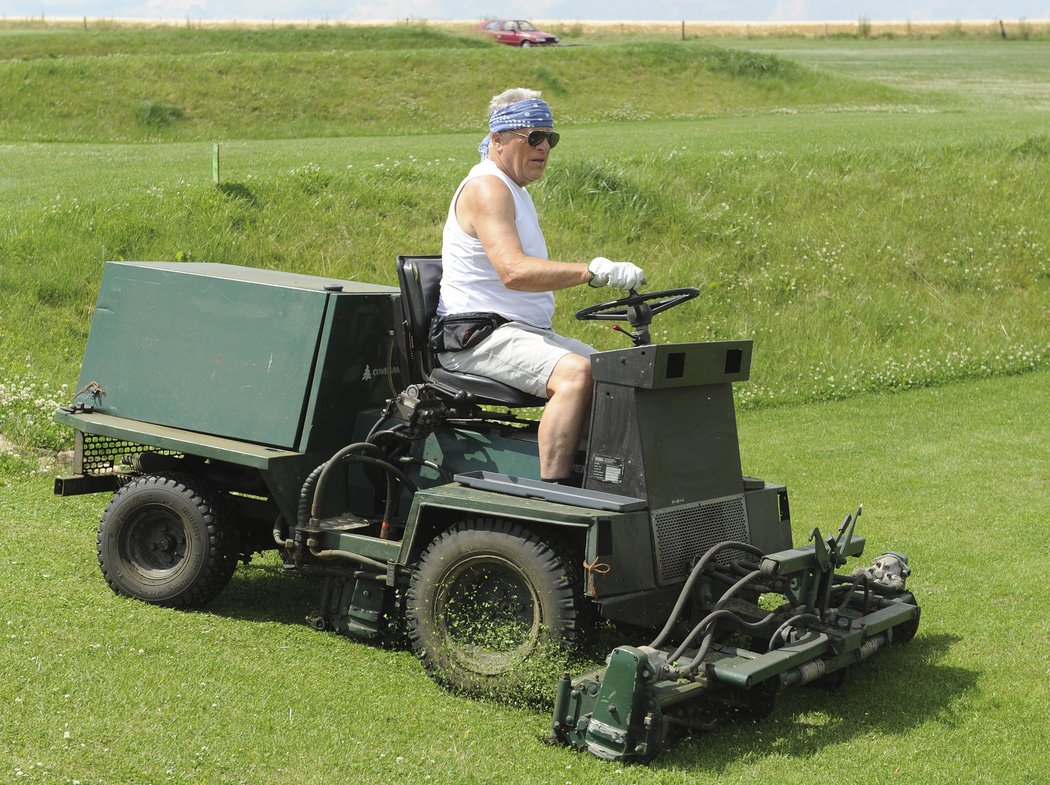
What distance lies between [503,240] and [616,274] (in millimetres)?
568

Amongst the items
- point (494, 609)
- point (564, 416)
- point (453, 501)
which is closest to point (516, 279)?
point (564, 416)

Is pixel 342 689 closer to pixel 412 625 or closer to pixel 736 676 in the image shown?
pixel 412 625

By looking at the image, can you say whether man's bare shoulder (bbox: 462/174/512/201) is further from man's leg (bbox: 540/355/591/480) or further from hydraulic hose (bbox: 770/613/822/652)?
hydraulic hose (bbox: 770/613/822/652)

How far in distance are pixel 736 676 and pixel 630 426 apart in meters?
1.01

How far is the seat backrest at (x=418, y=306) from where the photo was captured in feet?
18.5

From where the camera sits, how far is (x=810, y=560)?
4.91 meters

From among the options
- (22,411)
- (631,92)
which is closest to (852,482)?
(22,411)

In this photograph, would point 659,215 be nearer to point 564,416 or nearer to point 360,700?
point 564,416

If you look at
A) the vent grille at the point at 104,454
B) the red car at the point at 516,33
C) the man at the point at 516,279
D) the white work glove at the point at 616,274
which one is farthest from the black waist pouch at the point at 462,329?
the red car at the point at 516,33

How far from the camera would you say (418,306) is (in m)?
5.64

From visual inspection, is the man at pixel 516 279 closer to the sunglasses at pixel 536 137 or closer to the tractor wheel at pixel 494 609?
the sunglasses at pixel 536 137

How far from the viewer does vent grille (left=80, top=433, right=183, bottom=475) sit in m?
6.27

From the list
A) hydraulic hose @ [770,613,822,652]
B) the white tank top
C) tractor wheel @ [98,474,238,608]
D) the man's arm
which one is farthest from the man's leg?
tractor wheel @ [98,474,238,608]

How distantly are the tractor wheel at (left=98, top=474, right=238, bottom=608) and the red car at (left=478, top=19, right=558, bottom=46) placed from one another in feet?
142
